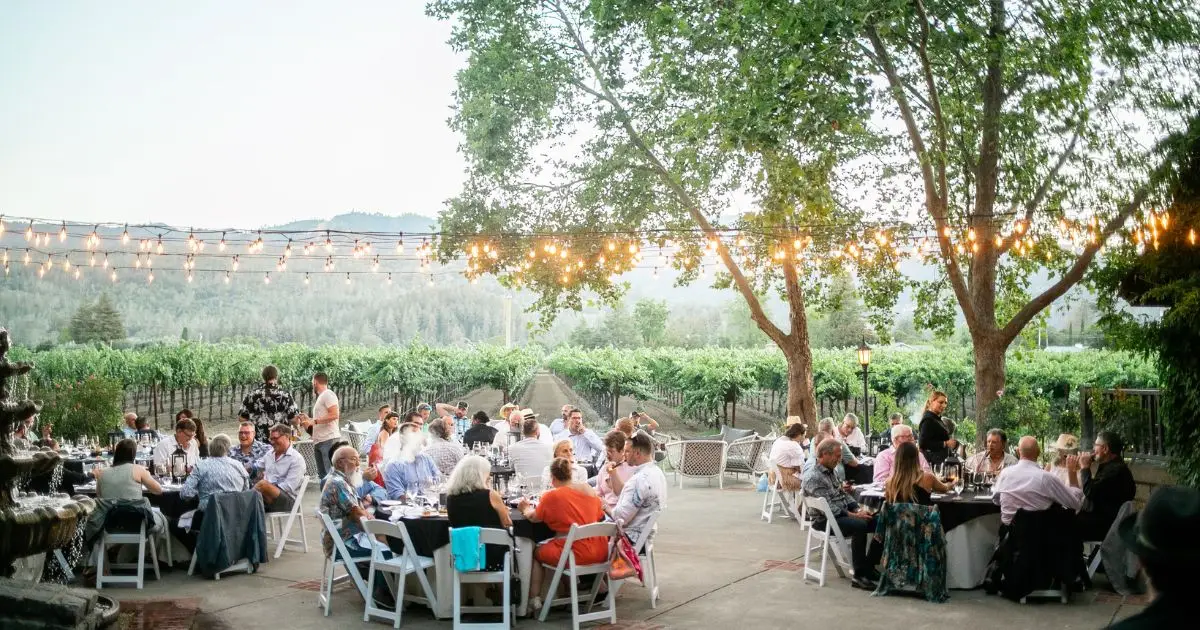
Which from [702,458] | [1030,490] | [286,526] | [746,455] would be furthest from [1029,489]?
[746,455]

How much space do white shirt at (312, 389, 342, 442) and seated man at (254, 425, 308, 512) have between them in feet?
6.34

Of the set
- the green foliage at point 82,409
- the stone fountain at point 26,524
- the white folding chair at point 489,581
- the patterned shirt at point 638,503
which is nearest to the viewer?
the stone fountain at point 26,524

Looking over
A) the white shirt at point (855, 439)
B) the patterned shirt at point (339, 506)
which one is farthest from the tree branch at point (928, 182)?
the patterned shirt at point (339, 506)

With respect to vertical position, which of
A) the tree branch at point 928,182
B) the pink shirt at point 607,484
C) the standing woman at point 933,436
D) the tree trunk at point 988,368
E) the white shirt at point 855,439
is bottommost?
the pink shirt at point 607,484

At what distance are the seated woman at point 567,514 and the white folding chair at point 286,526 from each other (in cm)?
306

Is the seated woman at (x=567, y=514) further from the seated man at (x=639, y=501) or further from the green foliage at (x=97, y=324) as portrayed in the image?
the green foliage at (x=97, y=324)

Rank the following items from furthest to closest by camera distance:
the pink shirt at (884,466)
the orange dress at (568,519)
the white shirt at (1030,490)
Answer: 1. the pink shirt at (884,466)
2. the white shirt at (1030,490)
3. the orange dress at (568,519)

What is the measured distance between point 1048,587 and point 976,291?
277 inches

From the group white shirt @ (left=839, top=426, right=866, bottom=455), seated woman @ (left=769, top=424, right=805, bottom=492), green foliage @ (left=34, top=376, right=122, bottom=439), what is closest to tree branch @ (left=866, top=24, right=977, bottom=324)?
white shirt @ (left=839, top=426, right=866, bottom=455)

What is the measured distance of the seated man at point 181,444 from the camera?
29.3ft

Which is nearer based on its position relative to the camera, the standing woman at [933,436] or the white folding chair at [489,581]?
the white folding chair at [489,581]

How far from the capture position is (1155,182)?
9.49 meters

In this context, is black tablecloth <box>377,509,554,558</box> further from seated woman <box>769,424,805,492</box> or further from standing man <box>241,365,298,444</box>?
standing man <box>241,365,298,444</box>

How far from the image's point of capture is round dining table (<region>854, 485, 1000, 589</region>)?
7316mm
